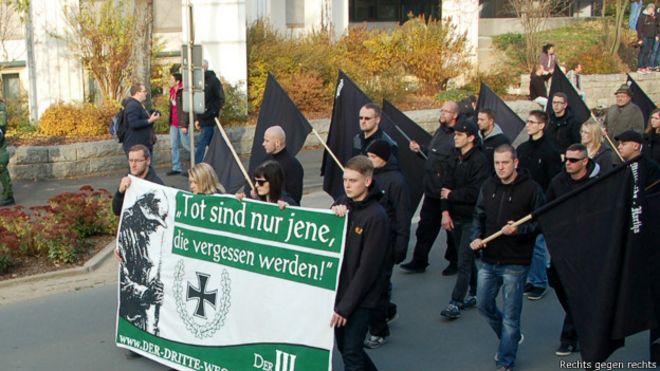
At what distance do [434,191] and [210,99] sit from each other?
23.1 feet

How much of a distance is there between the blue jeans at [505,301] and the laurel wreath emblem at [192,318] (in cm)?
193

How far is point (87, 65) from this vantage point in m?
18.2

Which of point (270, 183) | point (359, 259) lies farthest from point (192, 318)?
point (359, 259)

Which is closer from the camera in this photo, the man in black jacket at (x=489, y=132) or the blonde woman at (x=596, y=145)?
the blonde woman at (x=596, y=145)

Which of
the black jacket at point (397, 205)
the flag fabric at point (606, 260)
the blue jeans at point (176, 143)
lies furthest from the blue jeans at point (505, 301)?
the blue jeans at point (176, 143)

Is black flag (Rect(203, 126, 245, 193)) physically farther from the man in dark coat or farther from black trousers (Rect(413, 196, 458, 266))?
the man in dark coat

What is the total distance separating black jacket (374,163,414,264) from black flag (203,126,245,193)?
2143 millimetres

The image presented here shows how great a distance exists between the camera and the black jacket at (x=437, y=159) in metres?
9.41

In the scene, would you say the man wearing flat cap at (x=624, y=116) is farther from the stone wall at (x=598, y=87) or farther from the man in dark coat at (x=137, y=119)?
the stone wall at (x=598, y=87)

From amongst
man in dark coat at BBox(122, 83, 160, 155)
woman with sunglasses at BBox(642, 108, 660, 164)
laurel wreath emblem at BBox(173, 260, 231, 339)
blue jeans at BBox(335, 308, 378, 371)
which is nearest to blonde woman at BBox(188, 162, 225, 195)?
laurel wreath emblem at BBox(173, 260, 231, 339)

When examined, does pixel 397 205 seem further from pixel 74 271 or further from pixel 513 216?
pixel 74 271

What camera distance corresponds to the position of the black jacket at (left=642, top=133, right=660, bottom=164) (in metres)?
Answer: 9.98

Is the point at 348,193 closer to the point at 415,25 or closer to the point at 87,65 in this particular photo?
the point at 87,65

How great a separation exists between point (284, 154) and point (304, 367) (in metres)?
3.00
